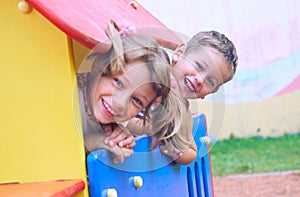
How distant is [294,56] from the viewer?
22.4 ft

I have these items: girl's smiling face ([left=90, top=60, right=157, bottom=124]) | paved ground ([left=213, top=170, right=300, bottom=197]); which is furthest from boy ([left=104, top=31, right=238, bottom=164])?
paved ground ([left=213, top=170, right=300, bottom=197])

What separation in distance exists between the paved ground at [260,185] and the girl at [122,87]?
9.65ft

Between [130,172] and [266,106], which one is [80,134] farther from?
[266,106]

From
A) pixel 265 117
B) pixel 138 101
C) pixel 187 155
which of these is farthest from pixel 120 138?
pixel 265 117

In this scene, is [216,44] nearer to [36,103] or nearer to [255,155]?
[36,103]

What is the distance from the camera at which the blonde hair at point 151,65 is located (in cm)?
155

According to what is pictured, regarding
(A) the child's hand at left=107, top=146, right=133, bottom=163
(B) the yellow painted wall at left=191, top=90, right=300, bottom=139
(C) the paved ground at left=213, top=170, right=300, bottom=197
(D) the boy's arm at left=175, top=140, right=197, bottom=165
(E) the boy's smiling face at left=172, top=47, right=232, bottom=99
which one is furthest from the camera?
(B) the yellow painted wall at left=191, top=90, right=300, bottom=139

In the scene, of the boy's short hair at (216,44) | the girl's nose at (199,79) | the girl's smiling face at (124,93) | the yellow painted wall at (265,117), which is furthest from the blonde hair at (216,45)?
the yellow painted wall at (265,117)

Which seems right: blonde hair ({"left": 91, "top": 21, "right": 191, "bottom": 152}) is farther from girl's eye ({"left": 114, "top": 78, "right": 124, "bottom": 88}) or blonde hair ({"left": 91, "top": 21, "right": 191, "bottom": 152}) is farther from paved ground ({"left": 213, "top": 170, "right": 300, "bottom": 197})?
paved ground ({"left": 213, "top": 170, "right": 300, "bottom": 197})

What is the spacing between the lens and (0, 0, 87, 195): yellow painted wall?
5.29 ft

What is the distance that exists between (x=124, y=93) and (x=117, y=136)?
19cm

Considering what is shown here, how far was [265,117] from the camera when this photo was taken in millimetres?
6750

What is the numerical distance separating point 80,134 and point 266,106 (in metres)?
5.33

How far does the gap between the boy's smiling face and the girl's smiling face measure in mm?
173
